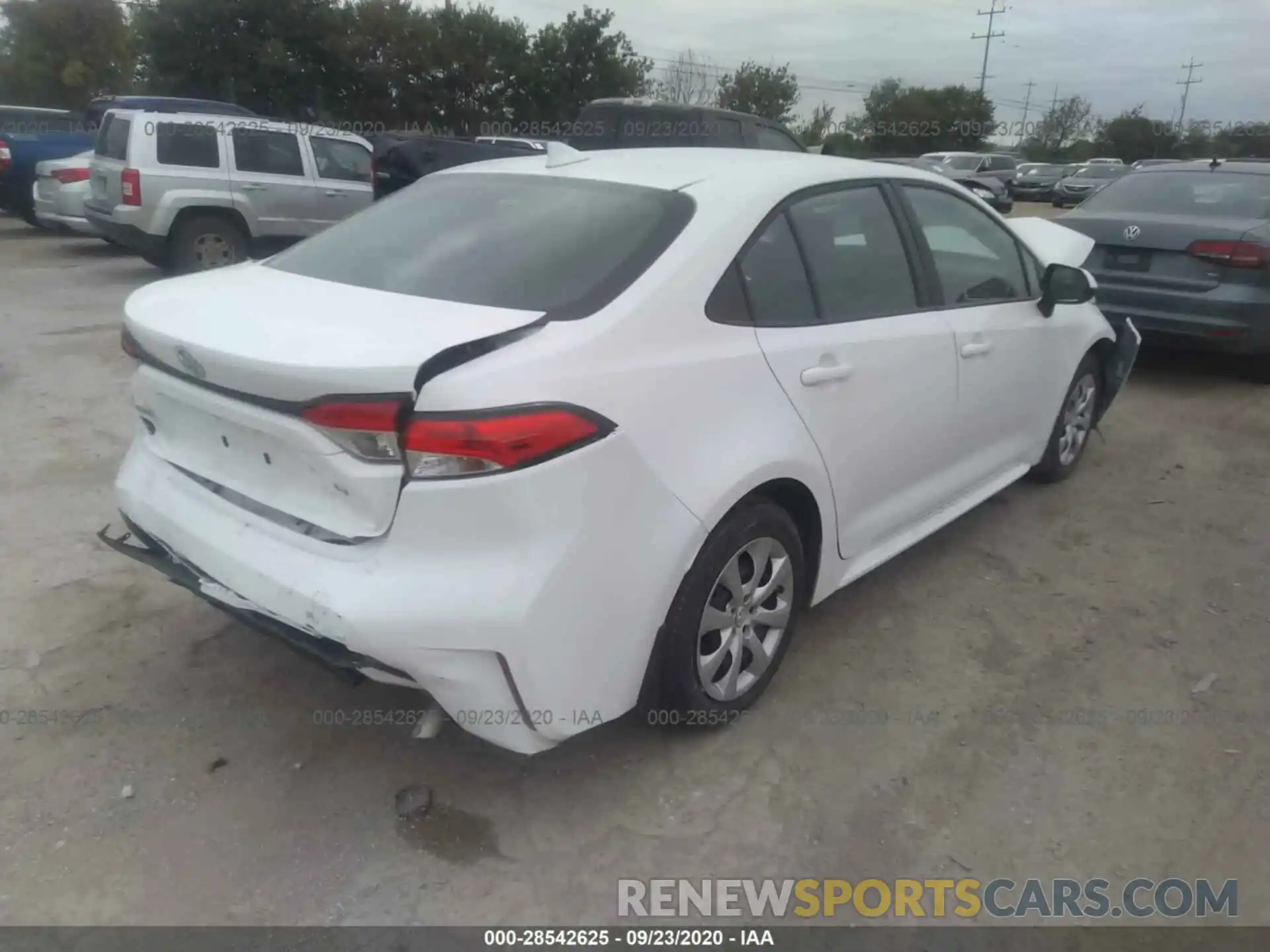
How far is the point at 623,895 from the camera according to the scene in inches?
95.5

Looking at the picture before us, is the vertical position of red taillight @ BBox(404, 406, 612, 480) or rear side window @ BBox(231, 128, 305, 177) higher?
rear side window @ BBox(231, 128, 305, 177)

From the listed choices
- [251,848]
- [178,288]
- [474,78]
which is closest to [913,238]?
[178,288]

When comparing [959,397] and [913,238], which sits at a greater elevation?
[913,238]

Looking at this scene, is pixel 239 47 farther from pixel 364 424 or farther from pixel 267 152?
pixel 364 424

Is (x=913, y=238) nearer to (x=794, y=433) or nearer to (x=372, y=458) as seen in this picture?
(x=794, y=433)

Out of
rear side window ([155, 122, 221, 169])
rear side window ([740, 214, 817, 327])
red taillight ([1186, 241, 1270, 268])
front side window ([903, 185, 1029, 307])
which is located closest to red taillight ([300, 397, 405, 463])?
rear side window ([740, 214, 817, 327])

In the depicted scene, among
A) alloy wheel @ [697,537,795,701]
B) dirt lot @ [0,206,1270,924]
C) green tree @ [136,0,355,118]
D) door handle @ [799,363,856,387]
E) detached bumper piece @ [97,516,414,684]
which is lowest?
dirt lot @ [0,206,1270,924]

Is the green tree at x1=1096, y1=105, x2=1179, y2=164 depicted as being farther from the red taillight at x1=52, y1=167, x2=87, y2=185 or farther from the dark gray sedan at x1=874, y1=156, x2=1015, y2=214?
the red taillight at x1=52, y1=167, x2=87, y2=185

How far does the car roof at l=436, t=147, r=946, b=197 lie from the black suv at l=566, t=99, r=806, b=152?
28.0 feet

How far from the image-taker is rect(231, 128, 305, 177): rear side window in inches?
397

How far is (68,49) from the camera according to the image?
108 feet

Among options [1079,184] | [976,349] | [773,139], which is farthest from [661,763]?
[1079,184]

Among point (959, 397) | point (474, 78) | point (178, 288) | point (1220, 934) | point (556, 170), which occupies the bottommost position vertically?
point (1220, 934)

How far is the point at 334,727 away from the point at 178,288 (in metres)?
1.40
